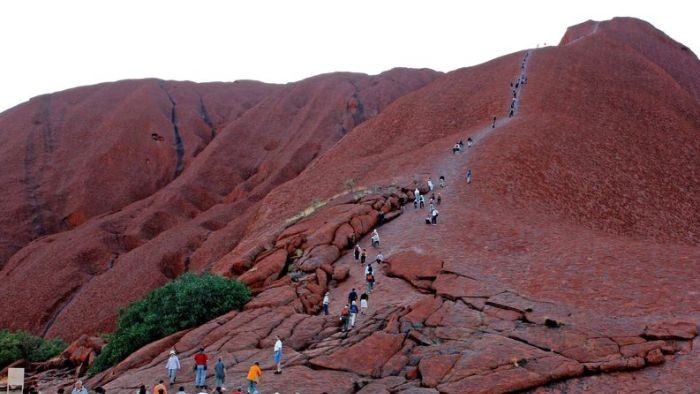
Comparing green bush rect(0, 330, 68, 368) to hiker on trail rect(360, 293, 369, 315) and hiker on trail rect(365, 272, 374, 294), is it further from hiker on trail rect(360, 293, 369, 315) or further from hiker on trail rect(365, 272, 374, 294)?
hiker on trail rect(360, 293, 369, 315)

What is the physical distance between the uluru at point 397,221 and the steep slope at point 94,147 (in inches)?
12.8

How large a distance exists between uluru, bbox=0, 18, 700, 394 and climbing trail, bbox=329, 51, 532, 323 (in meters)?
0.16

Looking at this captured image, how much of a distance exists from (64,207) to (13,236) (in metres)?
6.55

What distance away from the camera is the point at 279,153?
71.6 m

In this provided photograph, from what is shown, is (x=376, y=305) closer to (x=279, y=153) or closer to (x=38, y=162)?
(x=279, y=153)

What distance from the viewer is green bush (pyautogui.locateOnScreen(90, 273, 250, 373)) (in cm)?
2292

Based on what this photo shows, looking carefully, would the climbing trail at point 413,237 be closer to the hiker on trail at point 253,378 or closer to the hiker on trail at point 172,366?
Answer: the hiker on trail at point 253,378

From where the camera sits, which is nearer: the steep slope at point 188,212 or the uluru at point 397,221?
the uluru at point 397,221

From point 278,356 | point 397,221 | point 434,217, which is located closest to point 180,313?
point 278,356

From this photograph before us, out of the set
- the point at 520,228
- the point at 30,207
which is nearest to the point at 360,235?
the point at 520,228

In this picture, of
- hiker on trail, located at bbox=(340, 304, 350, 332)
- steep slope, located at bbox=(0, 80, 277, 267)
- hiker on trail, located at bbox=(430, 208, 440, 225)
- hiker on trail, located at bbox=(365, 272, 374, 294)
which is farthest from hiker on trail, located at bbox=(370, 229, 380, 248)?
steep slope, located at bbox=(0, 80, 277, 267)

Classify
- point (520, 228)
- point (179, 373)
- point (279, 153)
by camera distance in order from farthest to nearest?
point (279, 153)
point (520, 228)
point (179, 373)

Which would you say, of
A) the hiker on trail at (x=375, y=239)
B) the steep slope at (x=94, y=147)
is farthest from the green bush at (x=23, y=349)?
the steep slope at (x=94, y=147)

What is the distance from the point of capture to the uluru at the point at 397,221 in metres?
16.8
